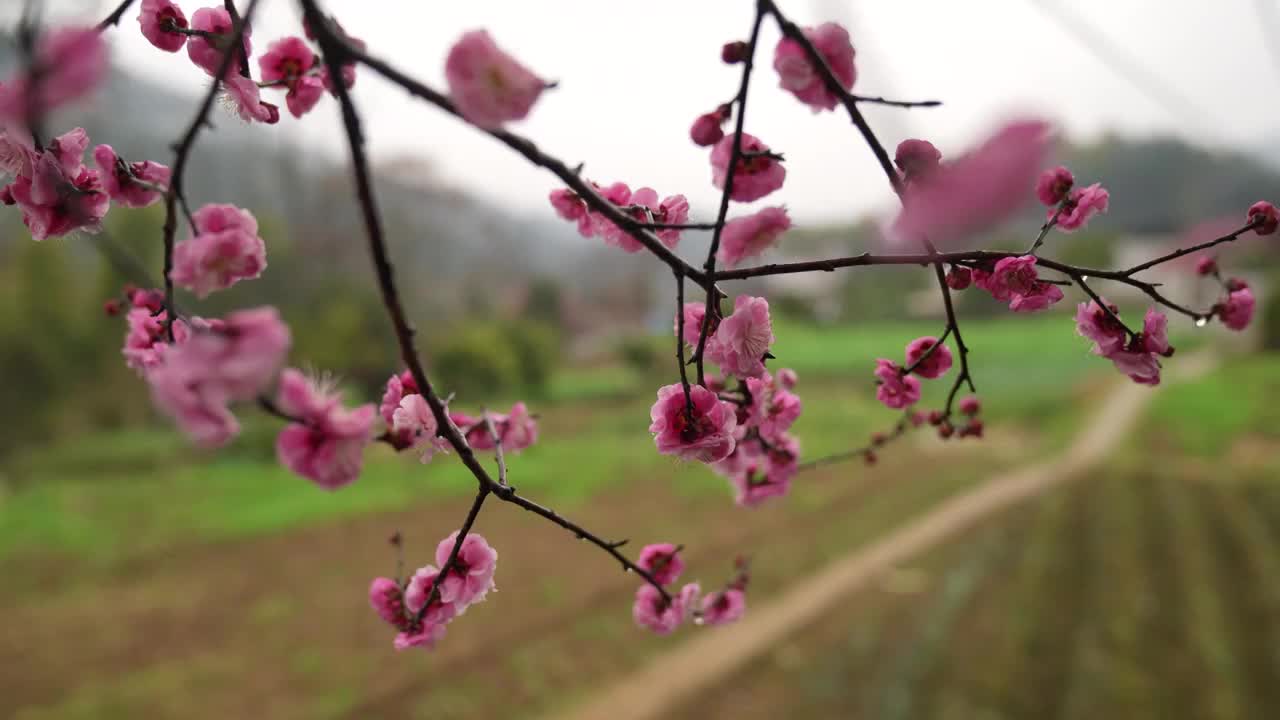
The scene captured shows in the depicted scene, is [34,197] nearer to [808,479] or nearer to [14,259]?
[808,479]

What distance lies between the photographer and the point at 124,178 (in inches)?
12.8

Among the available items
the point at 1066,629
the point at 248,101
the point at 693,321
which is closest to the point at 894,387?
the point at 693,321

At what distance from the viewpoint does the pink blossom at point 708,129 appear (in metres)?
0.30

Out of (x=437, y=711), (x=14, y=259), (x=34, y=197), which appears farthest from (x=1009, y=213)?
(x=14, y=259)

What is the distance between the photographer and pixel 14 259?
17.3ft

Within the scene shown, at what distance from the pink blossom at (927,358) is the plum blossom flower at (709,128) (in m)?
0.17

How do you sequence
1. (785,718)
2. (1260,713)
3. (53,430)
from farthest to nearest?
(53,430), (785,718), (1260,713)

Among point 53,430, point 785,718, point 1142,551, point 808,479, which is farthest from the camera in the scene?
point 53,430

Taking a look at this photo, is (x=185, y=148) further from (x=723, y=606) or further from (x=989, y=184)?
(x=723, y=606)

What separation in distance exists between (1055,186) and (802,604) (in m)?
2.55

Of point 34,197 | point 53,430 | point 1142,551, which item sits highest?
point 53,430

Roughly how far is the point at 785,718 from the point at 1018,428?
15.1ft

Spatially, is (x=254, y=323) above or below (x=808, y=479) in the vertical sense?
below

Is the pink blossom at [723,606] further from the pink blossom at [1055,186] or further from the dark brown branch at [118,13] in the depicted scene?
the dark brown branch at [118,13]
